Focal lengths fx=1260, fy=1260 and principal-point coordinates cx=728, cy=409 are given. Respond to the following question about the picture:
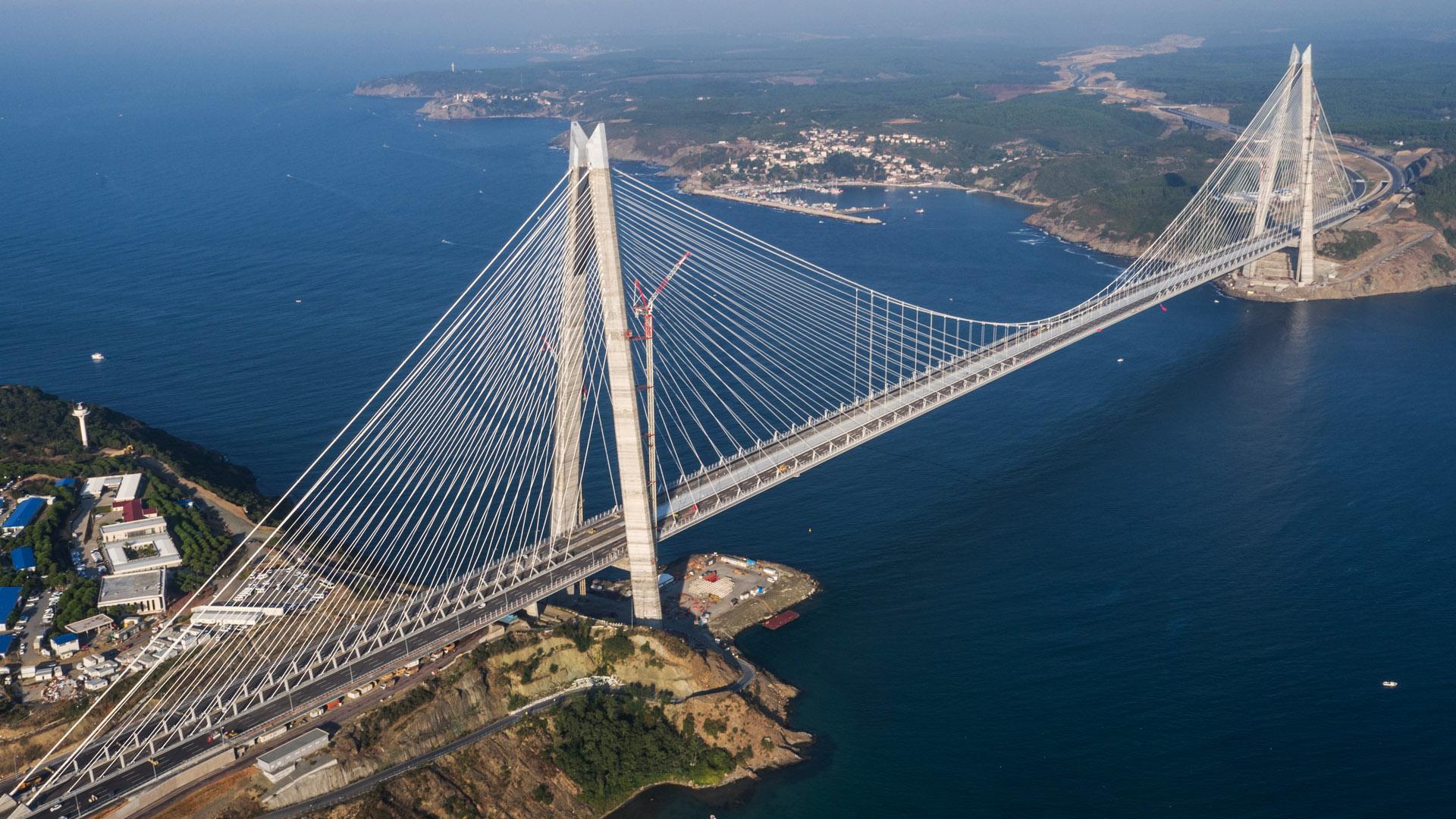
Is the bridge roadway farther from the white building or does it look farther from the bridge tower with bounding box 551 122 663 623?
the white building

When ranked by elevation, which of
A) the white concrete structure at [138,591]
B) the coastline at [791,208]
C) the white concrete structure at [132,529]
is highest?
the coastline at [791,208]

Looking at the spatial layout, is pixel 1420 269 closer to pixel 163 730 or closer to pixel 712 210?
pixel 712 210

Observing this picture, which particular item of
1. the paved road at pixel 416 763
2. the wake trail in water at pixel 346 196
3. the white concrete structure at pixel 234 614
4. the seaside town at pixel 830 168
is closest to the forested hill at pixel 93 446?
the white concrete structure at pixel 234 614

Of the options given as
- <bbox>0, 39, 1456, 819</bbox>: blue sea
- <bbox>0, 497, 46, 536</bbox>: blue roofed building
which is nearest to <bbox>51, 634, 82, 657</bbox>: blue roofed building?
<bbox>0, 497, 46, 536</bbox>: blue roofed building

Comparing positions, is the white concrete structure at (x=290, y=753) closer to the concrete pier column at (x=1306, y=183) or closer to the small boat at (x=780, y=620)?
the small boat at (x=780, y=620)

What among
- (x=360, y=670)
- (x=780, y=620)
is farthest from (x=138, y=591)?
(x=780, y=620)

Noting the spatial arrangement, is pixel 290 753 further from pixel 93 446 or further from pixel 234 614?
pixel 93 446
